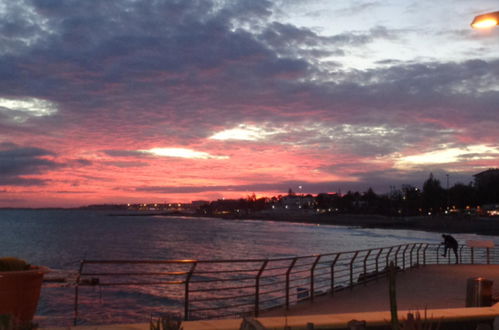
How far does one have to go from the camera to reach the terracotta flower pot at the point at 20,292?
4949mm

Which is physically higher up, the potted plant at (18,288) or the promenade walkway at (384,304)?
the potted plant at (18,288)

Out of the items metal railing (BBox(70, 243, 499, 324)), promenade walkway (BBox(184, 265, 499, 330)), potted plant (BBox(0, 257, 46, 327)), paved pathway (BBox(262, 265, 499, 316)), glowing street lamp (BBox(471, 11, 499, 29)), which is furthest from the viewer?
paved pathway (BBox(262, 265, 499, 316))

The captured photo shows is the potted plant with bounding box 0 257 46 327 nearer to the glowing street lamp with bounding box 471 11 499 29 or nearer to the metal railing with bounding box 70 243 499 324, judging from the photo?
the metal railing with bounding box 70 243 499 324

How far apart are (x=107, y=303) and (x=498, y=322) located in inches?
994

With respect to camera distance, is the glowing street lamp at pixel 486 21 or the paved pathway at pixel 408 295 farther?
the paved pathway at pixel 408 295

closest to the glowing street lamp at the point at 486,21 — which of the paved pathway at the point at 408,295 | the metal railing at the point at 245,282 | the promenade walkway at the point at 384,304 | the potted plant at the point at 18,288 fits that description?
the metal railing at the point at 245,282

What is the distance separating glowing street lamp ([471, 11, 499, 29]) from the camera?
19.1ft

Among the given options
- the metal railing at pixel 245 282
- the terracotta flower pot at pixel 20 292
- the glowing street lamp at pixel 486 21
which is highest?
the glowing street lamp at pixel 486 21

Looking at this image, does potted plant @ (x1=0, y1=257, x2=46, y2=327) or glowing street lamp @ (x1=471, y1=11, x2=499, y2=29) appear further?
glowing street lamp @ (x1=471, y1=11, x2=499, y2=29)

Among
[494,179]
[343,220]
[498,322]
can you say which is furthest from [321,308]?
[343,220]

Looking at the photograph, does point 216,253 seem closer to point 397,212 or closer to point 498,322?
point 498,322

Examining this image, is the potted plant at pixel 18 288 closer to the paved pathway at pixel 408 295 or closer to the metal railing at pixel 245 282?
the metal railing at pixel 245 282

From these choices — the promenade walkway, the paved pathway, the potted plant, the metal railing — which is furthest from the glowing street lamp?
the paved pathway

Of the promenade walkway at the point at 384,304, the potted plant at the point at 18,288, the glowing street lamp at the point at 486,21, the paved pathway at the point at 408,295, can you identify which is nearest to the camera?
the potted plant at the point at 18,288
